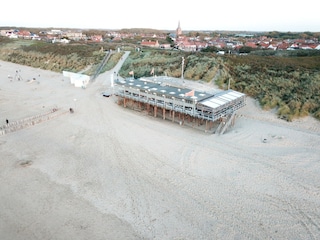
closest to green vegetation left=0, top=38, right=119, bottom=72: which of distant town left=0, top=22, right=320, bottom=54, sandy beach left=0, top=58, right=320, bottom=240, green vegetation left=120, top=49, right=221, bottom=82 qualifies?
green vegetation left=120, top=49, right=221, bottom=82

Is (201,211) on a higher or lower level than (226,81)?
lower

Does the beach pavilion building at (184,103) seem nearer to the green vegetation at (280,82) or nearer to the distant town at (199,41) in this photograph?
the green vegetation at (280,82)

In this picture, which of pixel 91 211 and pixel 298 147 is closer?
pixel 91 211

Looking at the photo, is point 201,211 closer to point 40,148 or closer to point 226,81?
point 40,148

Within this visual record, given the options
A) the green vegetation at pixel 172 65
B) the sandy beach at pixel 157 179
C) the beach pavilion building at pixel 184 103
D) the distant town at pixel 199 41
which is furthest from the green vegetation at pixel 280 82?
the distant town at pixel 199 41

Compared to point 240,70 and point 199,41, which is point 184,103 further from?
point 199,41

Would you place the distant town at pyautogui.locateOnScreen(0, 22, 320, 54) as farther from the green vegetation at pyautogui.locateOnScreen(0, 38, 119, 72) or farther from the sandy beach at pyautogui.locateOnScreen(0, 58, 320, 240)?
the sandy beach at pyautogui.locateOnScreen(0, 58, 320, 240)

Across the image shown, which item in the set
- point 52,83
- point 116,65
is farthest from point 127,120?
point 116,65
